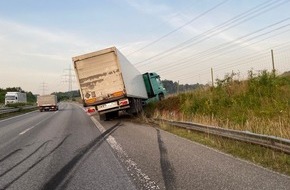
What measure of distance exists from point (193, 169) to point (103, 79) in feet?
44.1

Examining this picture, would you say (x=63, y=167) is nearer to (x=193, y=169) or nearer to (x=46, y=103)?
(x=193, y=169)

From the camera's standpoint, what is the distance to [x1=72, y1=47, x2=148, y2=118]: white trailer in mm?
19781

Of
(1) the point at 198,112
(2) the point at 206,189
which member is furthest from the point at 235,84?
(2) the point at 206,189

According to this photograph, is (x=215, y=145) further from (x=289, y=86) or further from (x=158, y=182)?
(x=289, y=86)

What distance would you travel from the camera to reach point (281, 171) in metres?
6.51

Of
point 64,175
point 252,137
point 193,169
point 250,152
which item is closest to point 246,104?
point 252,137

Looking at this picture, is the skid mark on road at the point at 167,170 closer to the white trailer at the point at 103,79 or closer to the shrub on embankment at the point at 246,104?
the shrub on embankment at the point at 246,104

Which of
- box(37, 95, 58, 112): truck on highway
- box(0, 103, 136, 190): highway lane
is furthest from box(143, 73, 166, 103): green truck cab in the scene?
box(37, 95, 58, 112): truck on highway

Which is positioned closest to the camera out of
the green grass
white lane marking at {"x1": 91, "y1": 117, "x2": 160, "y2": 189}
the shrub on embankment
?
white lane marking at {"x1": 91, "y1": 117, "x2": 160, "y2": 189}

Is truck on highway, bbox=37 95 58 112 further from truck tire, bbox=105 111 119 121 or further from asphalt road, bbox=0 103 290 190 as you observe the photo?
asphalt road, bbox=0 103 290 190

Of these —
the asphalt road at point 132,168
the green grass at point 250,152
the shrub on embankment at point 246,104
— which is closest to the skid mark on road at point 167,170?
the asphalt road at point 132,168

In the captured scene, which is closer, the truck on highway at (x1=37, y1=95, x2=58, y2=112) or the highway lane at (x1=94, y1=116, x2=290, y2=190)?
the highway lane at (x1=94, y1=116, x2=290, y2=190)

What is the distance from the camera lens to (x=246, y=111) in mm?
14281

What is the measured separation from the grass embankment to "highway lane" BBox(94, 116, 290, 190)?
0.48 metres
